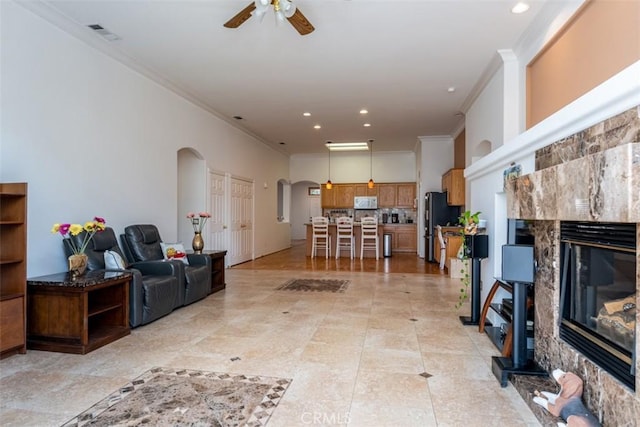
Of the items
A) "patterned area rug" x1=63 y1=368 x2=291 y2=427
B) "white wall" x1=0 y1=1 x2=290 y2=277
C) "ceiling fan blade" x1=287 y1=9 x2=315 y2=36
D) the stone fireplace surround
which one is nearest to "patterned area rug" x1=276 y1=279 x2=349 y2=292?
"white wall" x1=0 y1=1 x2=290 y2=277

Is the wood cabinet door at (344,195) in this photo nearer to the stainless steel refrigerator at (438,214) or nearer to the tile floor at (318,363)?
the stainless steel refrigerator at (438,214)

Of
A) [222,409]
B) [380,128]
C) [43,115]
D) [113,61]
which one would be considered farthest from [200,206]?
[222,409]

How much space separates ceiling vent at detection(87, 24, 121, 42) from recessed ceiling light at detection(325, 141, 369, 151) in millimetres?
6318

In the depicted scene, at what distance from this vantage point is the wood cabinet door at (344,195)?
1171 cm

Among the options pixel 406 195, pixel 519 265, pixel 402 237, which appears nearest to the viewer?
pixel 519 265

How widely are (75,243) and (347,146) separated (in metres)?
7.77

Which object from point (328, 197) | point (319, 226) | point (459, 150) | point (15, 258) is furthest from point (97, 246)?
point (328, 197)

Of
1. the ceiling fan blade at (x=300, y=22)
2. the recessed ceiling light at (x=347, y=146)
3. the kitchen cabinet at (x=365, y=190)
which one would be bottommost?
the kitchen cabinet at (x=365, y=190)

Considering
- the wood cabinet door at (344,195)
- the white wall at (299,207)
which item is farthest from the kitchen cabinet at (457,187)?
the white wall at (299,207)

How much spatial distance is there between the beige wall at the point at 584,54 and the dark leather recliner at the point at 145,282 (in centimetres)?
447

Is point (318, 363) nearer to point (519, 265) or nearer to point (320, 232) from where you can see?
point (519, 265)

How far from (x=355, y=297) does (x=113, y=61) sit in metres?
4.36

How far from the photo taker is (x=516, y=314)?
2598 millimetres

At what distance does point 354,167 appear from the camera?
38.5 feet
